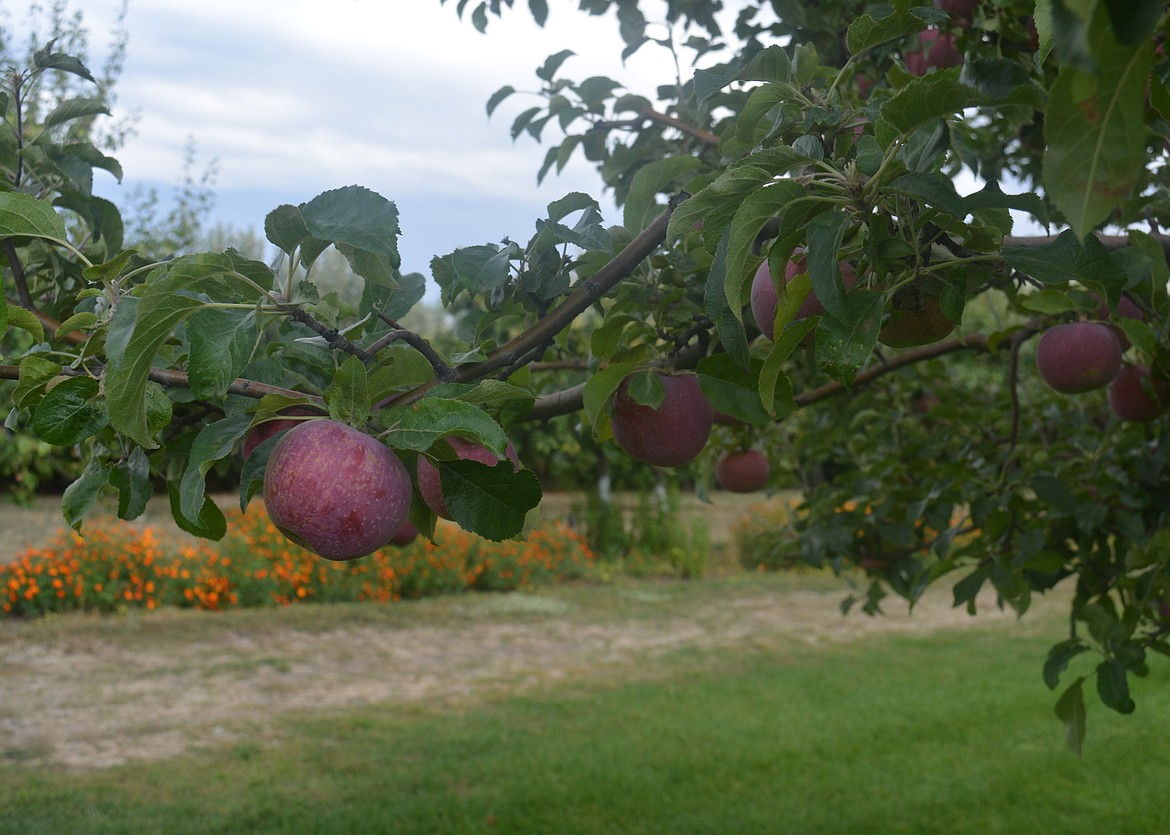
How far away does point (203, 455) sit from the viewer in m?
1.11

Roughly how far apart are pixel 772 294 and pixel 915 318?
0.18 metres

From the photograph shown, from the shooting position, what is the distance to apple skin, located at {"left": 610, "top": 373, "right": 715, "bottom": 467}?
147cm

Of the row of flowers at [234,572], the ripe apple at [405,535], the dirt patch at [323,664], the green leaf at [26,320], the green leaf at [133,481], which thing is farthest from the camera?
the row of flowers at [234,572]

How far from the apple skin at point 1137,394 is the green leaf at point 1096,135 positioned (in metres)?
1.88

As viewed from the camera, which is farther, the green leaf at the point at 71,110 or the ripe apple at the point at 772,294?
the green leaf at the point at 71,110

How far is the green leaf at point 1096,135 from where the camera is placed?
612 millimetres

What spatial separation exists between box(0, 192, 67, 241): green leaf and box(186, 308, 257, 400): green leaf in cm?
22

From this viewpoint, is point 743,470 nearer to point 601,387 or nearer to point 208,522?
point 601,387

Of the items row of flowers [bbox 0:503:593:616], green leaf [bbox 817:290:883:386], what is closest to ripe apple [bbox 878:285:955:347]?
green leaf [bbox 817:290:883:386]

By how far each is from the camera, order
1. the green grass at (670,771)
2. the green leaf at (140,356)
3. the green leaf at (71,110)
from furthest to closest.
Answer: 1. the green grass at (670,771)
2. the green leaf at (71,110)
3. the green leaf at (140,356)

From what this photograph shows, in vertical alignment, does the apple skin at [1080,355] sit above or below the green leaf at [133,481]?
above

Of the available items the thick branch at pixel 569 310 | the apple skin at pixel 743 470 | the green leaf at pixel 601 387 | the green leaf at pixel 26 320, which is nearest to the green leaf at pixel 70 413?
the green leaf at pixel 26 320

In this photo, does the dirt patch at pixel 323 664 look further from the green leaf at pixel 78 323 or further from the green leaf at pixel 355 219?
the green leaf at pixel 355 219

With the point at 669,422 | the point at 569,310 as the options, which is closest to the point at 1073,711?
the point at 669,422
